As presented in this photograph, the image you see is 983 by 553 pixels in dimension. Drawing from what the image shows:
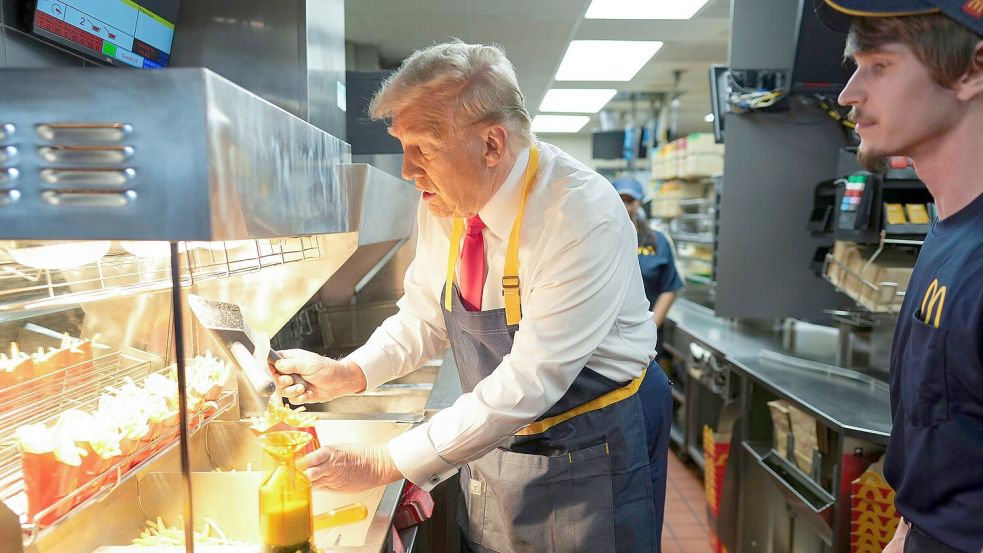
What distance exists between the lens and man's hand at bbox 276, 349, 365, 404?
148 cm

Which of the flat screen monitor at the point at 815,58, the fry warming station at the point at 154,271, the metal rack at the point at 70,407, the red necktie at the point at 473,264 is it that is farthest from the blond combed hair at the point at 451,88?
the flat screen monitor at the point at 815,58

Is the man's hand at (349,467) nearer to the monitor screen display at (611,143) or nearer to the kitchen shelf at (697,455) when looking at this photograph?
the kitchen shelf at (697,455)

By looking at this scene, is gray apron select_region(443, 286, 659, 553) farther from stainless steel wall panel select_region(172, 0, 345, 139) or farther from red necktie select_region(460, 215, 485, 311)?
stainless steel wall panel select_region(172, 0, 345, 139)

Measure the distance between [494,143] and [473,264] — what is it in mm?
320

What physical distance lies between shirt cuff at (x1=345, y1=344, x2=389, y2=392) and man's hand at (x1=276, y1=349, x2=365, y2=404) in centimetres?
2

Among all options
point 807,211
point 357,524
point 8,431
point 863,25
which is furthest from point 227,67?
point 807,211

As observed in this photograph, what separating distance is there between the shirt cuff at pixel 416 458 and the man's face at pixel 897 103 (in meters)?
0.98

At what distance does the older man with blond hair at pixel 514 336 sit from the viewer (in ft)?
4.42

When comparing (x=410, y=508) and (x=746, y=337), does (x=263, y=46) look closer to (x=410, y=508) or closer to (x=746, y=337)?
(x=410, y=508)

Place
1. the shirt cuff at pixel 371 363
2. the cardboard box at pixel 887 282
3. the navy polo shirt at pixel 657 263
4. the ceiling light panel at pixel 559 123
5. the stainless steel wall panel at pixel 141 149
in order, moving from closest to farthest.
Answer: the stainless steel wall panel at pixel 141 149 → the shirt cuff at pixel 371 363 → the cardboard box at pixel 887 282 → the navy polo shirt at pixel 657 263 → the ceiling light panel at pixel 559 123

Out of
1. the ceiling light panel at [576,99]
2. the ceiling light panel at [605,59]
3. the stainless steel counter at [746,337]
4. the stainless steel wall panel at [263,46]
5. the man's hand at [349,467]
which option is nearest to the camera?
the man's hand at [349,467]

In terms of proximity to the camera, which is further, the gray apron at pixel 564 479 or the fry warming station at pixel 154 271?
the gray apron at pixel 564 479

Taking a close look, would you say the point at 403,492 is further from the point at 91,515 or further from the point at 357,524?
the point at 91,515

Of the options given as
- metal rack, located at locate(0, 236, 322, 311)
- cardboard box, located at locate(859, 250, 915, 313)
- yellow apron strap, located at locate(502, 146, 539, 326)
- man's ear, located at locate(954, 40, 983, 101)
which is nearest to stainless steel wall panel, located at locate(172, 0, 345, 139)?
metal rack, located at locate(0, 236, 322, 311)
